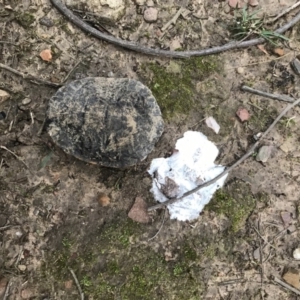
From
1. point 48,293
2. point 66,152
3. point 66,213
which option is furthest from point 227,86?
point 48,293

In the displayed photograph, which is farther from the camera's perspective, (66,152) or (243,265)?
(243,265)

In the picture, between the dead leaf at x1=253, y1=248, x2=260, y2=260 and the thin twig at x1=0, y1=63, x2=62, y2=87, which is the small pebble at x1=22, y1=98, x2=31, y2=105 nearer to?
the thin twig at x1=0, y1=63, x2=62, y2=87

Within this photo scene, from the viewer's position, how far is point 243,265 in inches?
149

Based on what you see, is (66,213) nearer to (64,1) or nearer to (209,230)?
(209,230)

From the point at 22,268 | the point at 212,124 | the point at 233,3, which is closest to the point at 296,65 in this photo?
the point at 233,3

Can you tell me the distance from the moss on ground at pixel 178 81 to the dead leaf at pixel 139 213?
2.42ft

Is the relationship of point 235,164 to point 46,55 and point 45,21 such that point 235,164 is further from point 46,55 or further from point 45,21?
point 45,21

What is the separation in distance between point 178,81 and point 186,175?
77 cm

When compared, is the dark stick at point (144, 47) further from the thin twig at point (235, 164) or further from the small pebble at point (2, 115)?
the small pebble at point (2, 115)

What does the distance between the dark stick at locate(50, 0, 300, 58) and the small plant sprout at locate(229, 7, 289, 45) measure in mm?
48

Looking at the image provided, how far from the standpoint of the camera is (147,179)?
3.77 meters

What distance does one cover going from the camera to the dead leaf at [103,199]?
373cm

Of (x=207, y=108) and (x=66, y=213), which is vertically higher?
(x=207, y=108)

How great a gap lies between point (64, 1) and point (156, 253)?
216 cm
